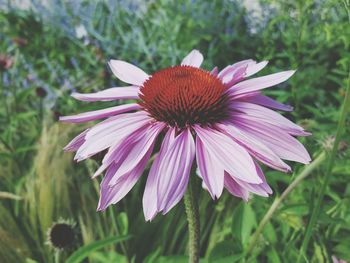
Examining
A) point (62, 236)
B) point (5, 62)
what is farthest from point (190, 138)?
point (5, 62)

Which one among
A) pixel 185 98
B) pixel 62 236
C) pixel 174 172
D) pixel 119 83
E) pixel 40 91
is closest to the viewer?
pixel 174 172

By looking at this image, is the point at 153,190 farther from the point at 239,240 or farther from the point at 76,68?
the point at 76,68

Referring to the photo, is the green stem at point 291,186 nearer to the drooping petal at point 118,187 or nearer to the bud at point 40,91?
the drooping petal at point 118,187

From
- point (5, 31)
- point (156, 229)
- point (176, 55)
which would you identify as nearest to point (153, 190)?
point (156, 229)

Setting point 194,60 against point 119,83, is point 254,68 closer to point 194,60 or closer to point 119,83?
point 194,60

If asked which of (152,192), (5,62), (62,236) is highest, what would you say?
(5,62)
